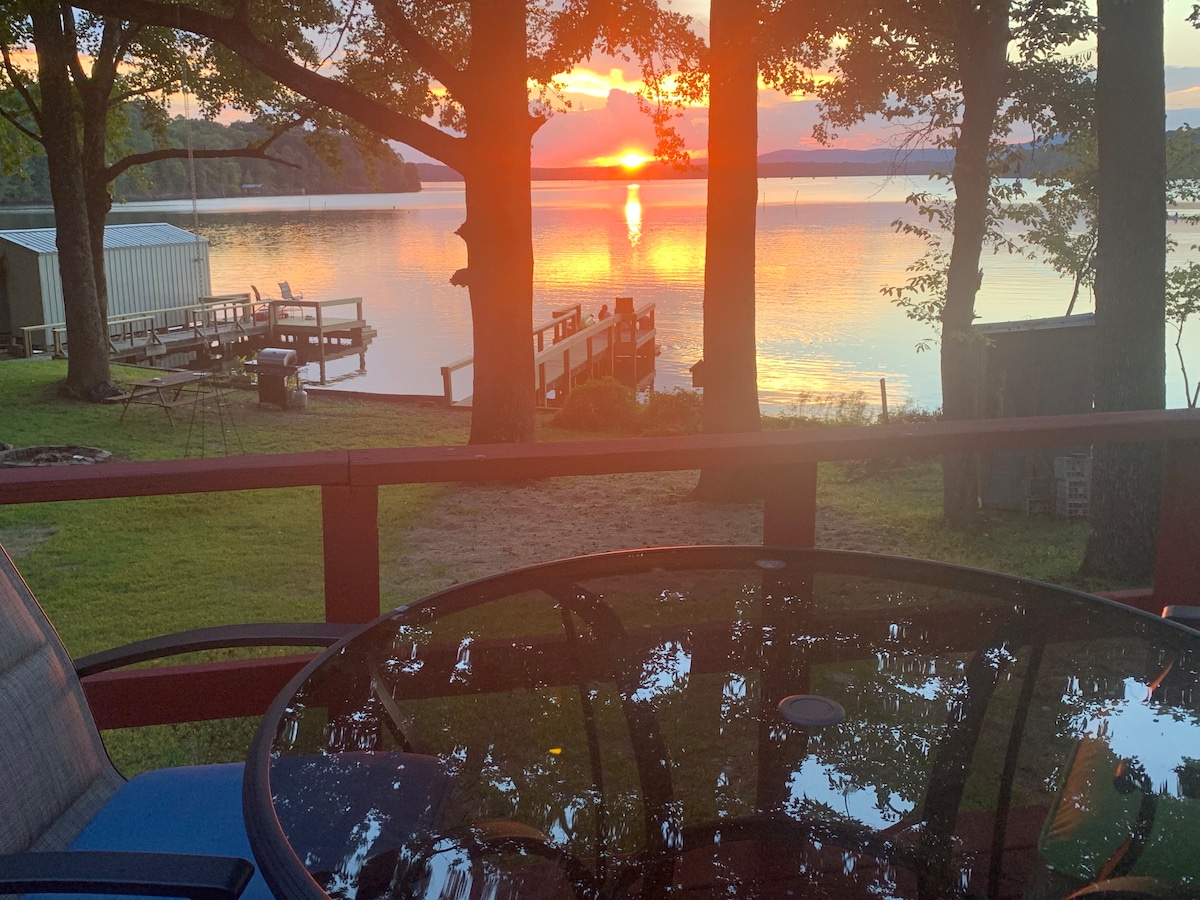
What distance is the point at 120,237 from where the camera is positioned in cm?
3381

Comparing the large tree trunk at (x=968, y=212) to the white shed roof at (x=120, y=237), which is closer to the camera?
the large tree trunk at (x=968, y=212)

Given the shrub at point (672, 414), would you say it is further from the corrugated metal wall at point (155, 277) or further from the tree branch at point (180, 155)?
the corrugated metal wall at point (155, 277)

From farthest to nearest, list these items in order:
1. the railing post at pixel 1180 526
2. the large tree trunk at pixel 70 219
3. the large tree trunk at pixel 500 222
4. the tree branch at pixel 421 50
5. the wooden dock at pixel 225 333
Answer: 1. the wooden dock at pixel 225 333
2. the large tree trunk at pixel 70 219
3. the tree branch at pixel 421 50
4. the large tree trunk at pixel 500 222
5. the railing post at pixel 1180 526

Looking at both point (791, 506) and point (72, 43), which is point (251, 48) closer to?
point (791, 506)

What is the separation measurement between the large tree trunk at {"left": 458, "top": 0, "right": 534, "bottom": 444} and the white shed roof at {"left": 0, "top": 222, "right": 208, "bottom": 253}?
23.8 m

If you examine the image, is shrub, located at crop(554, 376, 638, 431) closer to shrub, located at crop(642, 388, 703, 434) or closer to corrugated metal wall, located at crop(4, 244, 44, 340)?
shrub, located at crop(642, 388, 703, 434)

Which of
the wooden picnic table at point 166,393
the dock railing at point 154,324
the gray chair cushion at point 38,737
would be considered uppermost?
the dock railing at point 154,324

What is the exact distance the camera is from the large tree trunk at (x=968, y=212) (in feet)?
28.3

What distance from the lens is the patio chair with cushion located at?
1.77m

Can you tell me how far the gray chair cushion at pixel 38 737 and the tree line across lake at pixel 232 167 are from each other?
16.0 m

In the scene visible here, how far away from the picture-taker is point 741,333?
32.6 feet

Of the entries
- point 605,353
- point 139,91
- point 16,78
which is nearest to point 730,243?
point 16,78

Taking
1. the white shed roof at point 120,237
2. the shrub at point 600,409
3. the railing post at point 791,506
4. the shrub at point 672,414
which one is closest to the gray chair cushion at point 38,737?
the railing post at point 791,506

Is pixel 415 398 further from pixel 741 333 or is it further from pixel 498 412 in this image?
pixel 741 333
